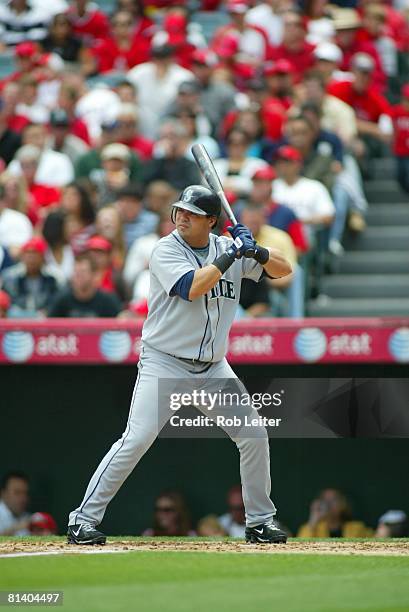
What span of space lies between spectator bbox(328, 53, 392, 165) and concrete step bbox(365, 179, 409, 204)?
0.36 metres

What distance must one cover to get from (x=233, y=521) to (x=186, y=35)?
5699 millimetres

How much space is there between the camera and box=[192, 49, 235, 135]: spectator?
12242 millimetres

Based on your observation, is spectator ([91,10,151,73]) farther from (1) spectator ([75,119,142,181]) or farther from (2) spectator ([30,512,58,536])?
(2) spectator ([30,512,58,536])

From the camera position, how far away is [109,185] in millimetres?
11469

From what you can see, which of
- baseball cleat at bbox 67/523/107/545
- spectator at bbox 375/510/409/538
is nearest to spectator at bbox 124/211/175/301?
spectator at bbox 375/510/409/538

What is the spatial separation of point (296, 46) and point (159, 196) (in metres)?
2.67

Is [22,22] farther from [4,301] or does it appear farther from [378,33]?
[4,301]

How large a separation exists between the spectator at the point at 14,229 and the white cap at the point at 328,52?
124 inches

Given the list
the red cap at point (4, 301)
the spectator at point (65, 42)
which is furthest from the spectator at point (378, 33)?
the red cap at point (4, 301)

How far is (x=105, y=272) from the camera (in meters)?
10.3

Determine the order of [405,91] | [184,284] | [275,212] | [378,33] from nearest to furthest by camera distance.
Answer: [184,284]
[275,212]
[405,91]
[378,33]

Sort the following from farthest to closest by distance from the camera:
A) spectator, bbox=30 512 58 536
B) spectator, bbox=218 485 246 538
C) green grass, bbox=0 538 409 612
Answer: spectator, bbox=30 512 58 536
spectator, bbox=218 485 246 538
green grass, bbox=0 538 409 612

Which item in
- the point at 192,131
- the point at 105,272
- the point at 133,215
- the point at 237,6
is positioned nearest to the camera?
the point at 105,272

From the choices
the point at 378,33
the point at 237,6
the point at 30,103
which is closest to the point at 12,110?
the point at 30,103
